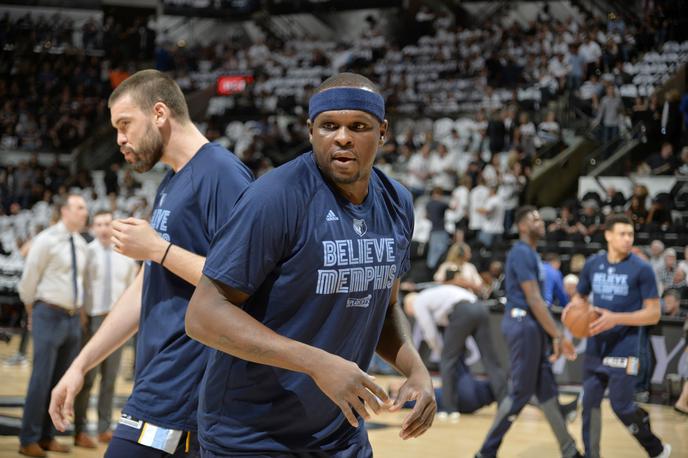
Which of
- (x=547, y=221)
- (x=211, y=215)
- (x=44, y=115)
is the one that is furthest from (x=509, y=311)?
(x=44, y=115)

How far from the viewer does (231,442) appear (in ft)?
8.51

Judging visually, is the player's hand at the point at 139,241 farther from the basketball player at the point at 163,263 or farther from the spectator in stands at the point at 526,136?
the spectator in stands at the point at 526,136

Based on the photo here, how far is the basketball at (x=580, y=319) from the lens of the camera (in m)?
7.34

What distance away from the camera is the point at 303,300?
8.57ft

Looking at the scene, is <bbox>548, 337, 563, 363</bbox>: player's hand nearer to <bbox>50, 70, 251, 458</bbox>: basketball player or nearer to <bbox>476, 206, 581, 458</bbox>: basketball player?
<bbox>476, 206, 581, 458</bbox>: basketball player

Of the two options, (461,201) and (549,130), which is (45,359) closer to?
Answer: (461,201)

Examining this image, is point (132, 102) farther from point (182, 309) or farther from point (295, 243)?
point (295, 243)

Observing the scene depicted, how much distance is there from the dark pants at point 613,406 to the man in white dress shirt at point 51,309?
14.7ft

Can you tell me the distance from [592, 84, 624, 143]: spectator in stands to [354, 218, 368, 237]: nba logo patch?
17.2 meters

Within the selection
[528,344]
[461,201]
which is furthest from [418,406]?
[461,201]

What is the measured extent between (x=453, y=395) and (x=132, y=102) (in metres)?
7.68

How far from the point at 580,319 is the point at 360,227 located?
505 cm

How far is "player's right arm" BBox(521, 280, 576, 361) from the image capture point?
305 inches

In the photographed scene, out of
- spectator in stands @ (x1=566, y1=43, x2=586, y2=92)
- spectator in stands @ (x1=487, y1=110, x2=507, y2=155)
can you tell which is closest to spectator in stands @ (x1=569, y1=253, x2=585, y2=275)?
spectator in stands @ (x1=487, y1=110, x2=507, y2=155)
